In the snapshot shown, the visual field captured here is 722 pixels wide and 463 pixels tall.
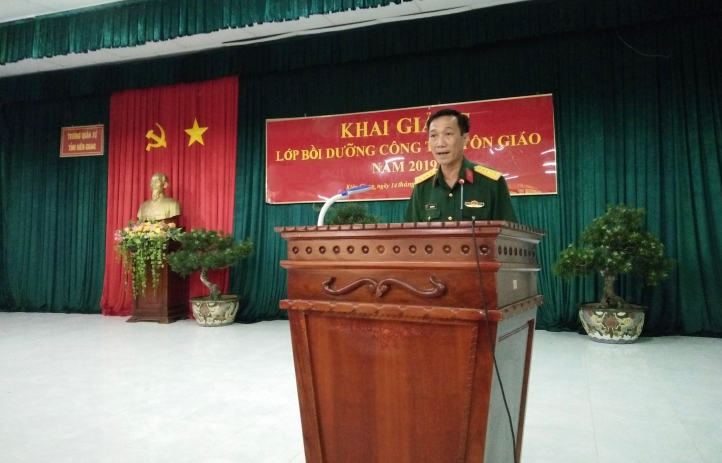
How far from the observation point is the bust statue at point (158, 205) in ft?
16.4

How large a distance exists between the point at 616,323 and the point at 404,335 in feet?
10.5

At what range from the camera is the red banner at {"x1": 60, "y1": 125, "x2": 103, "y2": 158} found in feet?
19.1

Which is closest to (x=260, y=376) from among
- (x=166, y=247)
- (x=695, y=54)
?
(x=166, y=247)

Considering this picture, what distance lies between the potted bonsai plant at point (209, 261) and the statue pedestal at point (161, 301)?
0.26 m

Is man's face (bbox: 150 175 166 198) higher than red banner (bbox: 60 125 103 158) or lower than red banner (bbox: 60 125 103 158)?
lower

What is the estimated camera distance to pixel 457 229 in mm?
807

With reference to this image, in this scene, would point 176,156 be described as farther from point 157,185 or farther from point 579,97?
point 579,97

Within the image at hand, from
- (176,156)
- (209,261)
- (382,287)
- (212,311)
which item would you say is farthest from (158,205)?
(382,287)

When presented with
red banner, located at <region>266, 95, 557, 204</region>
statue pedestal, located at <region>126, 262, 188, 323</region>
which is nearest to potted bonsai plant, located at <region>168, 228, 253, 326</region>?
statue pedestal, located at <region>126, 262, 188, 323</region>

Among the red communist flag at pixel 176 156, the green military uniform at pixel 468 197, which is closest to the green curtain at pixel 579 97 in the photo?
the red communist flag at pixel 176 156

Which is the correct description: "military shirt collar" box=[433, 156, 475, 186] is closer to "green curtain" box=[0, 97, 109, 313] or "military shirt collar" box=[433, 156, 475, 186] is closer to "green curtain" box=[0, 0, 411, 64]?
Answer: "green curtain" box=[0, 0, 411, 64]

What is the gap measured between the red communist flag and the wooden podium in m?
4.39

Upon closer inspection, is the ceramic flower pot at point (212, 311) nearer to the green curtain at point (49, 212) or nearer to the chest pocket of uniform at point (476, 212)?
the green curtain at point (49, 212)

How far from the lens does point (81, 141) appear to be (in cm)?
588
